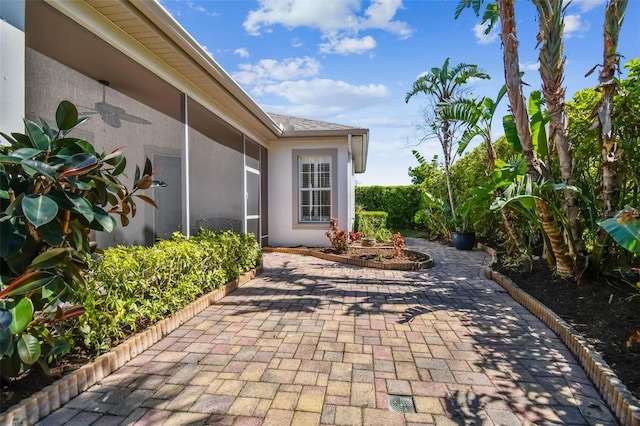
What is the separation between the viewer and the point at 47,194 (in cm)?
219

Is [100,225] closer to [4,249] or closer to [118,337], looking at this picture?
[4,249]

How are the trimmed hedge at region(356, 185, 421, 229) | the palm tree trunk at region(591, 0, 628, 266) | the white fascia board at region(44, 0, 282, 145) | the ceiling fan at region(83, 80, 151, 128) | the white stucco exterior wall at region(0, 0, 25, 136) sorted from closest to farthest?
the white stucco exterior wall at region(0, 0, 25, 136)
the white fascia board at region(44, 0, 282, 145)
the ceiling fan at region(83, 80, 151, 128)
the palm tree trunk at region(591, 0, 628, 266)
the trimmed hedge at region(356, 185, 421, 229)

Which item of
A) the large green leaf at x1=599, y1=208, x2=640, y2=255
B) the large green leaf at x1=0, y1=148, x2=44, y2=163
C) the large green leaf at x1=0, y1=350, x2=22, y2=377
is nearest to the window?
the large green leaf at x1=599, y1=208, x2=640, y2=255

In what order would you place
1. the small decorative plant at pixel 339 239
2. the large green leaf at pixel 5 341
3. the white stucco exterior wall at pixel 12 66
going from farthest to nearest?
the small decorative plant at pixel 339 239
the white stucco exterior wall at pixel 12 66
the large green leaf at pixel 5 341

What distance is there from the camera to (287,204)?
35.5 ft

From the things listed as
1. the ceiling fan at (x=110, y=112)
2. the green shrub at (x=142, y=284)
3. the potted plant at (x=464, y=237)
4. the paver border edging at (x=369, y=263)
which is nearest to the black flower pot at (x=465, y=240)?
the potted plant at (x=464, y=237)

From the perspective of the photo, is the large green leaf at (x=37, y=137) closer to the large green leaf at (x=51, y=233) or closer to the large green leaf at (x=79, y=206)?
the large green leaf at (x=79, y=206)

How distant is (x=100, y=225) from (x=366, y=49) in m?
8.35

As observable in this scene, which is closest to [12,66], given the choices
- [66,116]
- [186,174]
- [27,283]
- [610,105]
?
[66,116]

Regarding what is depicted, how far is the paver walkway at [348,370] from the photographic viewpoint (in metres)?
2.43

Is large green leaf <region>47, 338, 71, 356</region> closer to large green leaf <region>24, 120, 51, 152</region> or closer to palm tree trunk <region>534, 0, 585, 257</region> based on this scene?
large green leaf <region>24, 120, 51, 152</region>

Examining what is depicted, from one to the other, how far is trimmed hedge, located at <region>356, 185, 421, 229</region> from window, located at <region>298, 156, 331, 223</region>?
761 centimetres

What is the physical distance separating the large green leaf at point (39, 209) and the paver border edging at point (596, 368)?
3.76 metres

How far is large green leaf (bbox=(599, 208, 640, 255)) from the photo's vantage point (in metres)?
3.14
